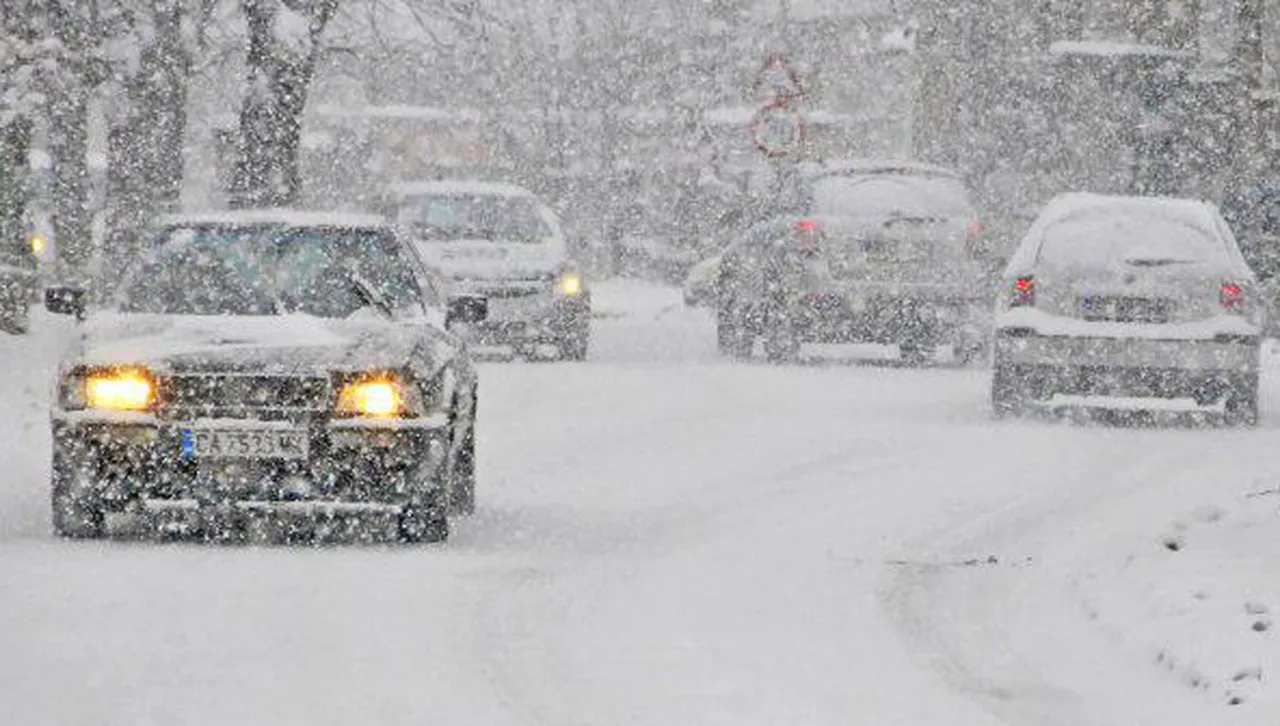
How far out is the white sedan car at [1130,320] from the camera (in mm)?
19578

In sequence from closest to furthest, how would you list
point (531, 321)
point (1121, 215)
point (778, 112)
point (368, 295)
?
point (368, 295) < point (1121, 215) < point (531, 321) < point (778, 112)

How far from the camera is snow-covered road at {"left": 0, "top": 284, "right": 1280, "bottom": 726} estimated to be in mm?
8383

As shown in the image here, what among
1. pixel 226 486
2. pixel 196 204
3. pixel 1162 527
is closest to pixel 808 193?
pixel 1162 527

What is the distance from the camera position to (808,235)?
984 inches

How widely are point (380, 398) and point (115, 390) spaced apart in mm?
1030

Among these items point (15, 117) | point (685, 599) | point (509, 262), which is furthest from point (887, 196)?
→ point (685, 599)

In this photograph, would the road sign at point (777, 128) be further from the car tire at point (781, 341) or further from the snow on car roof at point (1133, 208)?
the snow on car roof at point (1133, 208)

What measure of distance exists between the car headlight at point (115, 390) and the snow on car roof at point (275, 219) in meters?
1.72

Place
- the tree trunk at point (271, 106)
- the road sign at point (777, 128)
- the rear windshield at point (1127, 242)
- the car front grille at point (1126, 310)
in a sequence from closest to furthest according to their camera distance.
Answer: the car front grille at point (1126, 310), the rear windshield at point (1127, 242), the road sign at point (777, 128), the tree trunk at point (271, 106)

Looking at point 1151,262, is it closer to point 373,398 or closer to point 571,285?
point 571,285

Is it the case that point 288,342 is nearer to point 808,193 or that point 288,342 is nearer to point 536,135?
point 808,193

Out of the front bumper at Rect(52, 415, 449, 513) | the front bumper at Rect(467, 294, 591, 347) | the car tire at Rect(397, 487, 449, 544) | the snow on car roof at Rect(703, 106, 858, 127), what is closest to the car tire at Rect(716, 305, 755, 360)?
the front bumper at Rect(467, 294, 591, 347)

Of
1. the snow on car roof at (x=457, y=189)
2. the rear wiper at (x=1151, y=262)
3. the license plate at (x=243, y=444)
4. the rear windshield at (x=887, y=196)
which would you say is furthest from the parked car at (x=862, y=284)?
the license plate at (x=243, y=444)

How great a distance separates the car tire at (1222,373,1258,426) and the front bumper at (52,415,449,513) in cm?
922
